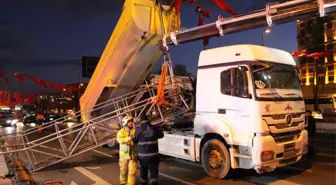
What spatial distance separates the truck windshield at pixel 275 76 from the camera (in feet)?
23.7

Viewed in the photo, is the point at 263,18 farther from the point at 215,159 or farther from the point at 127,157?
the point at 127,157

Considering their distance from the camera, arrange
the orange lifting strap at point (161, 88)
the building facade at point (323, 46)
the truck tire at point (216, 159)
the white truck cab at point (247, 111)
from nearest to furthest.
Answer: the white truck cab at point (247, 111) < the truck tire at point (216, 159) < the orange lifting strap at point (161, 88) < the building facade at point (323, 46)

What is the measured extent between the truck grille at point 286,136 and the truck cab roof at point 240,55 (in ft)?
5.29

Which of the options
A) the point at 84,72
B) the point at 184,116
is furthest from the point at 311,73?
the point at 184,116

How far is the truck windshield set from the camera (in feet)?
23.7

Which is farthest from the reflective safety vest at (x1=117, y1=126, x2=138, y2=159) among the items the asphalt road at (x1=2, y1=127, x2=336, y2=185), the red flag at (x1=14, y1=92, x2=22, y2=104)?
the red flag at (x1=14, y1=92, x2=22, y2=104)

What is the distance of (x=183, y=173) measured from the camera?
8664 millimetres

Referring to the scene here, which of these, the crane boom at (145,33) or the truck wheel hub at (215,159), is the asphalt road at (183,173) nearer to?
the truck wheel hub at (215,159)

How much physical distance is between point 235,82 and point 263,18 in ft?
4.66

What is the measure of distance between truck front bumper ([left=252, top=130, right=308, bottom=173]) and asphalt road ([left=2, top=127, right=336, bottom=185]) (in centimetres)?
54

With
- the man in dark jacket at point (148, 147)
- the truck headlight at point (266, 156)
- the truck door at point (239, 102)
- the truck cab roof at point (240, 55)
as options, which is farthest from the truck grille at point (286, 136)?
the man in dark jacket at point (148, 147)

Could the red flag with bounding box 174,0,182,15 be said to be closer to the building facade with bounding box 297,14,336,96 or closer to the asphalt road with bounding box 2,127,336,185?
the asphalt road with bounding box 2,127,336,185

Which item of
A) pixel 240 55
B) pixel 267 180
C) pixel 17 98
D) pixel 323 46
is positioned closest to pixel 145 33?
pixel 240 55

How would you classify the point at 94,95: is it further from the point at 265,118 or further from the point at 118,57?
the point at 265,118
